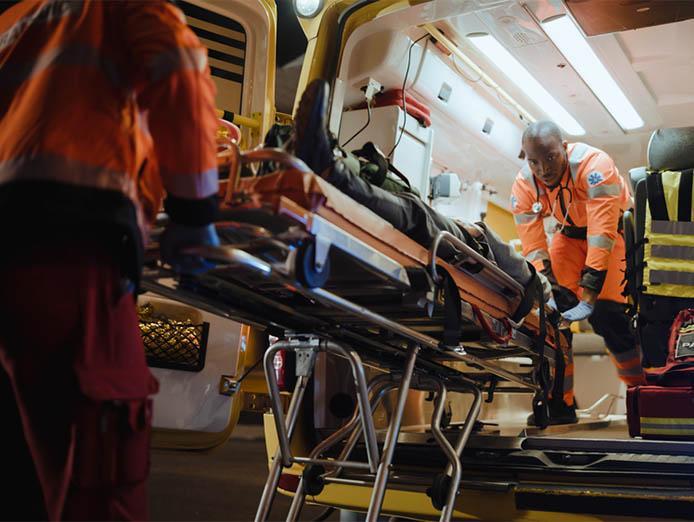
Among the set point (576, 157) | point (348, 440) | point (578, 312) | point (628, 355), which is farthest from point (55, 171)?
point (628, 355)

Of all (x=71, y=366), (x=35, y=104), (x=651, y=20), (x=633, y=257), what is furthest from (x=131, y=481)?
(x=651, y=20)

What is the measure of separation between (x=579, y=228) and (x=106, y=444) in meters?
3.98

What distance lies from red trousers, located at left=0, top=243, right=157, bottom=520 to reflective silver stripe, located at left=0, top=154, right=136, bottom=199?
14cm

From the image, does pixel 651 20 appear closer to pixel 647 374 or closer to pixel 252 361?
pixel 647 374

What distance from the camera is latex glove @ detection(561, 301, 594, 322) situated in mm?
4402

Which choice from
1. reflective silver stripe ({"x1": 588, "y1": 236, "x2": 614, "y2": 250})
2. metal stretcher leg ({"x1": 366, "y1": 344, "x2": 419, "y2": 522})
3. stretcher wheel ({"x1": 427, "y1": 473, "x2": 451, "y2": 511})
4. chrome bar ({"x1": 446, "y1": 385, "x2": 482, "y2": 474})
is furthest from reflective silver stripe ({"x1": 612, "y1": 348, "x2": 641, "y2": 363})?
metal stretcher leg ({"x1": 366, "y1": 344, "x2": 419, "y2": 522})

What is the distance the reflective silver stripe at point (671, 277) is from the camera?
3590 mm

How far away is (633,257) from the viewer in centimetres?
384

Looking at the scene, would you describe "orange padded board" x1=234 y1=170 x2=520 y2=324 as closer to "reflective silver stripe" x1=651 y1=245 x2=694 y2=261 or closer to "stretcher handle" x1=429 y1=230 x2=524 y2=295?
"stretcher handle" x1=429 y1=230 x2=524 y2=295

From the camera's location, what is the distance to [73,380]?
1.57 metres

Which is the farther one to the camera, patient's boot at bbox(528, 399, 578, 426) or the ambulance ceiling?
patient's boot at bbox(528, 399, 578, 426)

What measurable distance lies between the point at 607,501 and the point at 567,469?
8.8 inches

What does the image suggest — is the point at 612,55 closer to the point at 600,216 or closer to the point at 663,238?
the point at 600,216

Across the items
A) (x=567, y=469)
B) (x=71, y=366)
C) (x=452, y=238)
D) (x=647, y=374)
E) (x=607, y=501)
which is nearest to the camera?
(x=71, y=366)
